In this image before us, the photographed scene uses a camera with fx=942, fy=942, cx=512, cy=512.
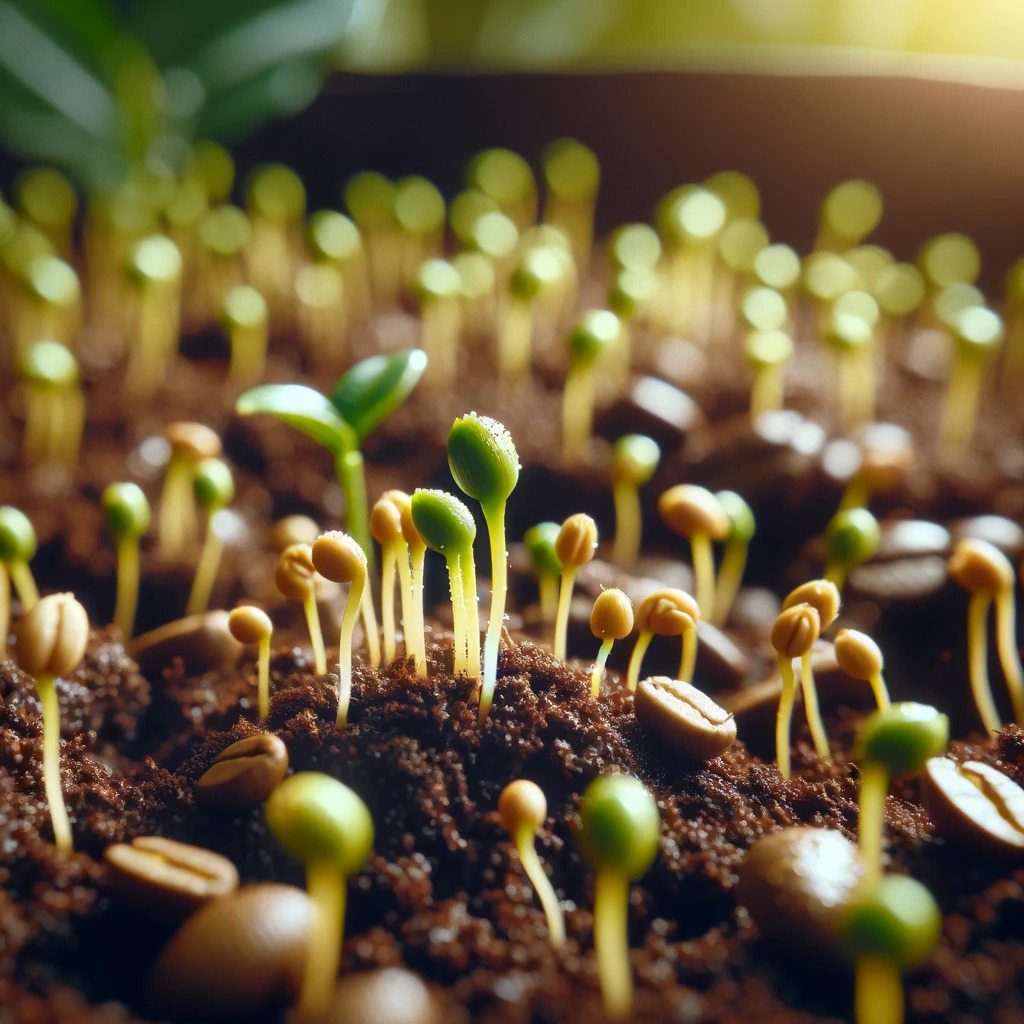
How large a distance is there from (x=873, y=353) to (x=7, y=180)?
154 cm

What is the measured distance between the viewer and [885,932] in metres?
0.40

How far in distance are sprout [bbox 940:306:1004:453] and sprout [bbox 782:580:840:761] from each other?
496mm

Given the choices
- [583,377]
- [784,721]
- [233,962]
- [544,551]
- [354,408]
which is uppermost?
[583,377]

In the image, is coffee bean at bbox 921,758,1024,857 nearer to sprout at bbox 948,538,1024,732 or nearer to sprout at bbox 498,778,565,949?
sprout at bbox 948,538,1024,732

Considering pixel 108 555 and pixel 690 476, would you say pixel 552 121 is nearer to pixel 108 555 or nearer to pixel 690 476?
pixel 690 476

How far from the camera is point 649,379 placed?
1.15 meters

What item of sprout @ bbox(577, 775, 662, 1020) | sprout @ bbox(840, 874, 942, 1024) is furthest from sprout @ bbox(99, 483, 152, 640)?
sprout @ bbox(840, 874, 942, 1024)

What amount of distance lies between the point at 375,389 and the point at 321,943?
40cm

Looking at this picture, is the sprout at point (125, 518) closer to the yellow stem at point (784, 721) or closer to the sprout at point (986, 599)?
the yellow stem at point (784, 721)

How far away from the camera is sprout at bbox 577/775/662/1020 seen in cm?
45

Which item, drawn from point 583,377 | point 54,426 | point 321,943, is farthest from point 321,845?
point 54,426

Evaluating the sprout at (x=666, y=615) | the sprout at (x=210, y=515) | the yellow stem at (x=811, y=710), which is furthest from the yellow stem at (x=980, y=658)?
the sprout at (x=210, y=515)

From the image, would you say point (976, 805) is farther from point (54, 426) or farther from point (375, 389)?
point (54, 426)

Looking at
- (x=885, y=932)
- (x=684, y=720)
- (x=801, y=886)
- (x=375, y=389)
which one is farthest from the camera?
(x=375, y=389)
